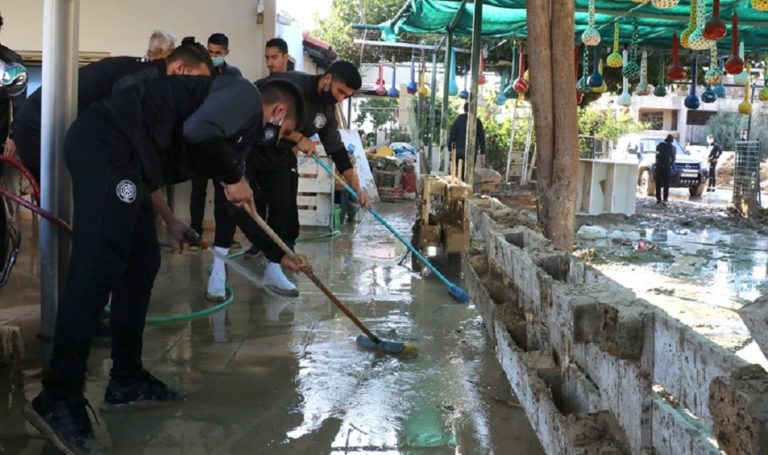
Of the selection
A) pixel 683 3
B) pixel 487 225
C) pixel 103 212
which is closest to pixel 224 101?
pixel 103 212

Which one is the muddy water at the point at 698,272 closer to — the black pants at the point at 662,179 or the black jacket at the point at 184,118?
the black jacket at the point at 184,118

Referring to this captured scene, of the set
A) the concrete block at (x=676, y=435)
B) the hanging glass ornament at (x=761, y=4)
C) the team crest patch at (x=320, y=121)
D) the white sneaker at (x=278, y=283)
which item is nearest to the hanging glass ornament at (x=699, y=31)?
the hanging glass ornament at (x=761, y=4)

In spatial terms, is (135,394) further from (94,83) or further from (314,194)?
(314,194)

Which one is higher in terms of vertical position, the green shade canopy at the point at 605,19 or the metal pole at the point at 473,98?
the green shade canopy at the point at 605,19

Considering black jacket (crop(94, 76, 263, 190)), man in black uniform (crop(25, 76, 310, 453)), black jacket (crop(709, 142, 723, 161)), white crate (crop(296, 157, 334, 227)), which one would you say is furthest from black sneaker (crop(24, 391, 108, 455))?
black jacket (crop(709, 142, 723, 161))

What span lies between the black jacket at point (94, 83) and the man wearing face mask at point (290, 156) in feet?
4.62

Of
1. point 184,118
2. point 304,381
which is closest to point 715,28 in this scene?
point 304,381

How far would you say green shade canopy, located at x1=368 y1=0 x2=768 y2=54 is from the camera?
10133 mm

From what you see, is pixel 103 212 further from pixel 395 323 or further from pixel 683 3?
pixel 683 3

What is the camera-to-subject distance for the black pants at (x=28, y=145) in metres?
4.22

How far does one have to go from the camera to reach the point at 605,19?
11.6m

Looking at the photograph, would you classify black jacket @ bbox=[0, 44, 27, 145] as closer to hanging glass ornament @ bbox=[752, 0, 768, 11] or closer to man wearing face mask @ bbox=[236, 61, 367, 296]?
man wearing face mask @ bbox=[236, 61, 367, 296]

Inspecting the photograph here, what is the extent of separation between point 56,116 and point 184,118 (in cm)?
108

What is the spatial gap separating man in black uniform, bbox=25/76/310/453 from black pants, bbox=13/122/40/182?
3.83ft
